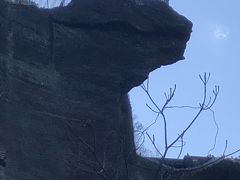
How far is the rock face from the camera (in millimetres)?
8984

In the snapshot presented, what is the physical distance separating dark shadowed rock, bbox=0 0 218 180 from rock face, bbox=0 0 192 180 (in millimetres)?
14

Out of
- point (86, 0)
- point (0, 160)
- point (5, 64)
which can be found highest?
point (86, 0)

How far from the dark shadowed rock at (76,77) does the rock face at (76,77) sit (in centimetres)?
1

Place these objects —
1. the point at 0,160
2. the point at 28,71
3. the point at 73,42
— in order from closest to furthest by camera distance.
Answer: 1. the point at 0,160
2. the point at 28,71
3. the point at 73,42

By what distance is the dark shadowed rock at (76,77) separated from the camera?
8.99 meters

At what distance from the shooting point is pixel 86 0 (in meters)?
10.4

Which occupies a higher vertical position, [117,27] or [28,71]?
[117,27]

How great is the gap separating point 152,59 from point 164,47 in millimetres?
296

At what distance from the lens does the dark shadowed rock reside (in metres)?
8.99

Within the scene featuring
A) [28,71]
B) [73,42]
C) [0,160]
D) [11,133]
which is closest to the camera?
[0,160]

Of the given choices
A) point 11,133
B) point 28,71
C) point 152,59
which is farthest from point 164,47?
point 11,133

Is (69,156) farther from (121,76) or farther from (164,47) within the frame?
(164,47)

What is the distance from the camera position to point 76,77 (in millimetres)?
9883

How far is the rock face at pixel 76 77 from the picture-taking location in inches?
354
